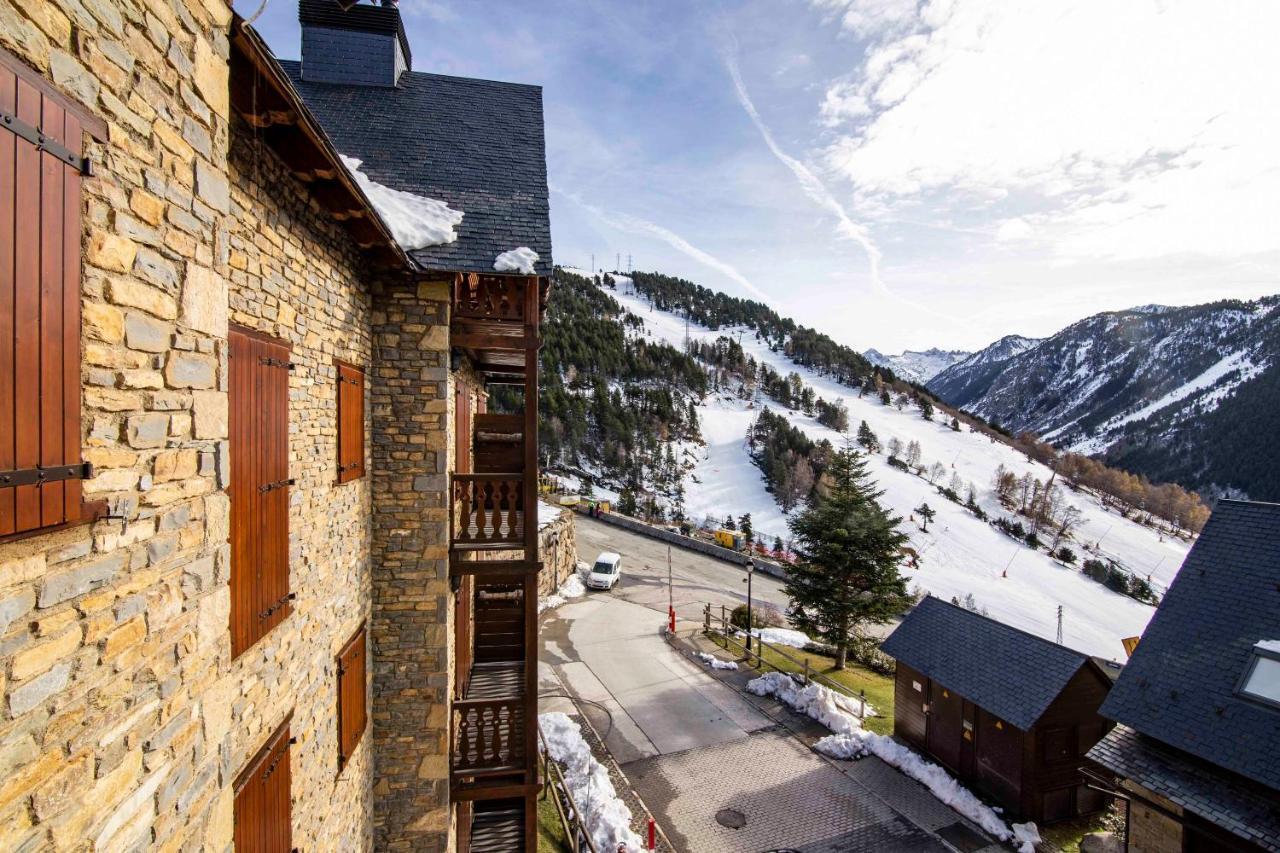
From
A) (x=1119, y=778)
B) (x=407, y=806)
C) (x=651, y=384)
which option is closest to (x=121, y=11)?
(x=407, y=806)

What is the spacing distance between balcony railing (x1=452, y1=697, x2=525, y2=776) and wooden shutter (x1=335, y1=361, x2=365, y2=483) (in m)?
3.71

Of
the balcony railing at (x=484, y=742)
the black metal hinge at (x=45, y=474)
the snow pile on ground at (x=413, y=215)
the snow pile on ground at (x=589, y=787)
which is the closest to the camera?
the black metal hinge at (x=45, y=474)

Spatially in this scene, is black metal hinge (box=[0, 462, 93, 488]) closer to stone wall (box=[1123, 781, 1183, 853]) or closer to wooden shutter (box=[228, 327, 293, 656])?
wooden shutter (box=[228, 327, 293, 656])

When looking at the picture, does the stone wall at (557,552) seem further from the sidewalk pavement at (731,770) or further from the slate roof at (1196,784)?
the slate roof at (1196,784)

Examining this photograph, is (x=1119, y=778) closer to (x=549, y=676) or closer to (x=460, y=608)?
(x=460, y=608)

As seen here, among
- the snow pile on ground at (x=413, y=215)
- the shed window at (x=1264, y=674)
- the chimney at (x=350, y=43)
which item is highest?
the chimney at (x=350, y=43)

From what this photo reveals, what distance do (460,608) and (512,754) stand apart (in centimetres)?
237

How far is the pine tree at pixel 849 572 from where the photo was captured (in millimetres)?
20281

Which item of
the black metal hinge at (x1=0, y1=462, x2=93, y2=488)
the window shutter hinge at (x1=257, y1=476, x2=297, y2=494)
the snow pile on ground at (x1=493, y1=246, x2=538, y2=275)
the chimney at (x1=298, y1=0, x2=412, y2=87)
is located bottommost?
the window shutter hinge at (x1=257, y1=476, x2=297, y2=494)

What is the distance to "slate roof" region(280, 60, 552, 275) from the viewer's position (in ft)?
24.5

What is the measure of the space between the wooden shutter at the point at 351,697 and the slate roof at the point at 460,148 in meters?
4.21

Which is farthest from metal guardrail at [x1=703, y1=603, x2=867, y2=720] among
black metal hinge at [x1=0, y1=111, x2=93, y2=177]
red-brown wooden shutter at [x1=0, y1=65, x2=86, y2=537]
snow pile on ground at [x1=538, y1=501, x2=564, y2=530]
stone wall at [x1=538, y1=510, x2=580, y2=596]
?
black metal hinge at [x1=0, y1=111, x2=93, y2=177]

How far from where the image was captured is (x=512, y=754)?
26.2ft

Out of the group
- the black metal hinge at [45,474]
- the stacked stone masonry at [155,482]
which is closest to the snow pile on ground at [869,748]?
the stacked stone masonry at [155,482]
